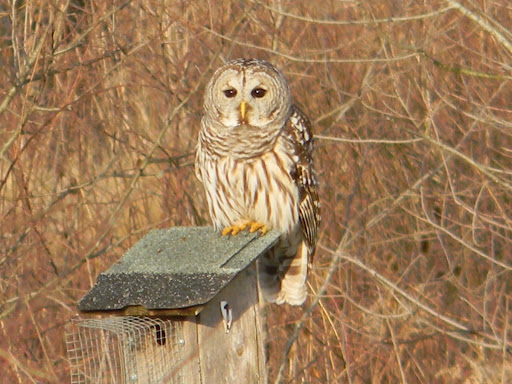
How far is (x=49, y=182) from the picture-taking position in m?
7.59

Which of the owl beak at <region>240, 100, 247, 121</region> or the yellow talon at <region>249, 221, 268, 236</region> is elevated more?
the owl beak at <region>240, 100, 247, 121</region>

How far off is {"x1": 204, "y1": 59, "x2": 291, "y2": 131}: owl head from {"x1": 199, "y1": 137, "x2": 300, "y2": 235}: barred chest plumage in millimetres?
177

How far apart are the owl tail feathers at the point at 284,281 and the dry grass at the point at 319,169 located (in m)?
1.25

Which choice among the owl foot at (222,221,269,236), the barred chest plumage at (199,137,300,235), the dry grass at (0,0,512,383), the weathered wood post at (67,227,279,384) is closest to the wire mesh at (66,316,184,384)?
the weathered wood post at (67,227,279,384)

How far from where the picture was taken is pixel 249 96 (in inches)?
211

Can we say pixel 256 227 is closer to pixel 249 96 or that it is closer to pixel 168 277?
pixel 249 96

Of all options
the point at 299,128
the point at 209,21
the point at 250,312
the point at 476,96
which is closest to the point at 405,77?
the point at 476,96

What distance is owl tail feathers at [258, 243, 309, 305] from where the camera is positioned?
206 inches

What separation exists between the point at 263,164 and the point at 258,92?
1.44 feet

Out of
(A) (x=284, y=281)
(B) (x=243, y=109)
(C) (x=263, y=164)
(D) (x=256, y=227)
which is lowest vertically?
(A) (x=284, y=281)

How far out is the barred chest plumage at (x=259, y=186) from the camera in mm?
5309

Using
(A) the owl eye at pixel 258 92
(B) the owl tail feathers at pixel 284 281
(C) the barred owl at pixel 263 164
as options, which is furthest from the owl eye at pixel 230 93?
(B) the owl tail feathers at pixel 284 281

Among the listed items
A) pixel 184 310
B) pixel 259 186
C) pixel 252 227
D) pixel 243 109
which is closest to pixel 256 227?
pixel 252 227

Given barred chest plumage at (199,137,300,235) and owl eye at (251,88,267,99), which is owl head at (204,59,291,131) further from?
barred chest plumage at (199,137,300,235)
